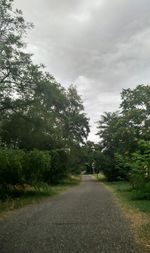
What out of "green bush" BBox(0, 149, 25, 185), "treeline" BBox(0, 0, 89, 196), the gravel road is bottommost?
the gravel road

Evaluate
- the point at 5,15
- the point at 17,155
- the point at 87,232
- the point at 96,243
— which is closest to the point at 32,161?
the point at 17,155

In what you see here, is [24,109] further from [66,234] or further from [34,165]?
[66,234]

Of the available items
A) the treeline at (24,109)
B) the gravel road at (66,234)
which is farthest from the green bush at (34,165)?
the gravel road at (66,234)

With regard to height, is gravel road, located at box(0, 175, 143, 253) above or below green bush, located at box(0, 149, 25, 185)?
below

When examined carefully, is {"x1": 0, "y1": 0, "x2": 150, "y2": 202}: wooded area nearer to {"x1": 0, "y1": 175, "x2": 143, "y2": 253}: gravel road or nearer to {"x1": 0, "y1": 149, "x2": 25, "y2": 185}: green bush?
{"x1": 0, "y1": 149, "x2": 25, "y2": 185}: green bush

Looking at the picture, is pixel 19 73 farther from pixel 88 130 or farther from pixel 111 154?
pixel 111 154

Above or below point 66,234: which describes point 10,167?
above

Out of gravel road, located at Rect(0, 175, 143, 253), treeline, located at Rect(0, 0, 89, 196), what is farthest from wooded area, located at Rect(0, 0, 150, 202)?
gravel road, located at Rect(0, 175, 143, 253)

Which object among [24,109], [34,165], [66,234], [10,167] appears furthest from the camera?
[24,109]

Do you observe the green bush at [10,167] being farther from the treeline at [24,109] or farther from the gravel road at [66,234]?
the gravel road at [66,234]

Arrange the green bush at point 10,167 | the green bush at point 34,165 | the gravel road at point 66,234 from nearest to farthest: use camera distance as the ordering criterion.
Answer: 1. the gravel road at point 66,234
2. the green bush at point 10,167
3. the green bush at point 34,165

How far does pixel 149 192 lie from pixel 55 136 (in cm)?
1794

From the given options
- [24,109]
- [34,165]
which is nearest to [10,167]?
[34,165]

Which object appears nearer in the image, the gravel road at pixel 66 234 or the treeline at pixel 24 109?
the gravel road at pixel 66 234
